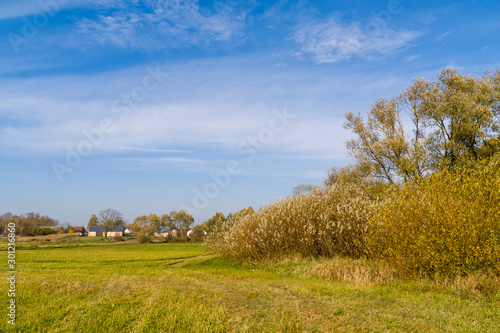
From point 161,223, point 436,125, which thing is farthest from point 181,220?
point 436,125

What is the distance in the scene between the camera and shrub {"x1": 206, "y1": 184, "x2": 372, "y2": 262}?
47.4ft

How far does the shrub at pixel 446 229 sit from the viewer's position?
9.28 m

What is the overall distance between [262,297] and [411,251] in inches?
197

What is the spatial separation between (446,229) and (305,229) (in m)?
6.54

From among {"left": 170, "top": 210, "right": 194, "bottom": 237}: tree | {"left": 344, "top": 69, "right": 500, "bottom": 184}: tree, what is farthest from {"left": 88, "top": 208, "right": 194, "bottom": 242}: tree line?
{"left": 344, "top": 69, "right": 500, "bottom": 184}: tree

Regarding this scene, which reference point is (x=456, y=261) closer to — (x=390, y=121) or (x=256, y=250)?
(x=256, y=250)

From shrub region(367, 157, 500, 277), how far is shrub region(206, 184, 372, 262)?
11.1ft

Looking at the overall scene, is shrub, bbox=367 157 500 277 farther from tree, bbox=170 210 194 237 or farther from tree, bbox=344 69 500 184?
tree, bbox=170 210 194 237

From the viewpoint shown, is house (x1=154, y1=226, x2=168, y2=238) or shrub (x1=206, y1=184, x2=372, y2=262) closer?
shrub (x1=206, y1=184, x2=372, y2=262)

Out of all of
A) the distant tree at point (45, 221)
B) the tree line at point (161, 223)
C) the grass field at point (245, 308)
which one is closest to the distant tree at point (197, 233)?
the tree line at point (161, 223)

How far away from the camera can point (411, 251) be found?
998 centimetres

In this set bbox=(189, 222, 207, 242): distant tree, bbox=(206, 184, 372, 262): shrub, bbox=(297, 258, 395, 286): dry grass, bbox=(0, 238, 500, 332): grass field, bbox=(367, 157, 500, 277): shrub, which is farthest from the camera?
bbox=(189, 222, 207, 242): distant tree

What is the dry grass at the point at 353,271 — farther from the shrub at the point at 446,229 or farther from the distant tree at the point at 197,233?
the distant tree at the point at 197,233

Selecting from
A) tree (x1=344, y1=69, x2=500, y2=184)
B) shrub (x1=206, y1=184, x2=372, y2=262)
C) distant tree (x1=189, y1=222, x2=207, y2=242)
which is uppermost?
tree (x1=344, y1=69, x2=500, y2=184)
